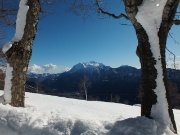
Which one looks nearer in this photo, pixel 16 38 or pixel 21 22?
pixel 16 38

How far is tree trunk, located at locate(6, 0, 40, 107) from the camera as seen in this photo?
21.5 ft

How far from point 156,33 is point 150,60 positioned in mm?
564

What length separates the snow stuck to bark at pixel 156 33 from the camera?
509 centimetres

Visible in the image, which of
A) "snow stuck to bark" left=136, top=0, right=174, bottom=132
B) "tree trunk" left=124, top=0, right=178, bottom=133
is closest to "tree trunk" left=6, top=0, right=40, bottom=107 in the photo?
"tree trunk" left=124, top=0, right=178, bottom=133

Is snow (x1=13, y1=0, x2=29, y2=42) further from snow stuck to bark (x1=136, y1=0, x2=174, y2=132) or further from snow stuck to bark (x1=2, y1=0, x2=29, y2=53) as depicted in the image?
snow stuck to bark (x1=136, y1=0, x2=174, y2=132)

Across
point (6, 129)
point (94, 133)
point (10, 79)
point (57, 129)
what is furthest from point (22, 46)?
point (94, 133)

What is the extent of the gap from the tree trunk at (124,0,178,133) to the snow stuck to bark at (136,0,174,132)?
1.0 inches

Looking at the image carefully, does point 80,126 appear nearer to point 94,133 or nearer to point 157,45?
point 94,133

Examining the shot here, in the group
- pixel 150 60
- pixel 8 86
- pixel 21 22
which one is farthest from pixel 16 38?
pixel 150 60

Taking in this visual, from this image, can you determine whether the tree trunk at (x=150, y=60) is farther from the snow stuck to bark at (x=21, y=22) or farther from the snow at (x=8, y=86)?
the snow at (x=8, y=86)

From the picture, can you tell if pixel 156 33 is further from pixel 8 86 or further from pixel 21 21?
pixel 8 86

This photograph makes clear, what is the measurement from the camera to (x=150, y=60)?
5.31m

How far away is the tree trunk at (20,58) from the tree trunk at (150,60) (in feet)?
8.80

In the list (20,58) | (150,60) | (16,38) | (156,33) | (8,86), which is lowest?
(8,86)
